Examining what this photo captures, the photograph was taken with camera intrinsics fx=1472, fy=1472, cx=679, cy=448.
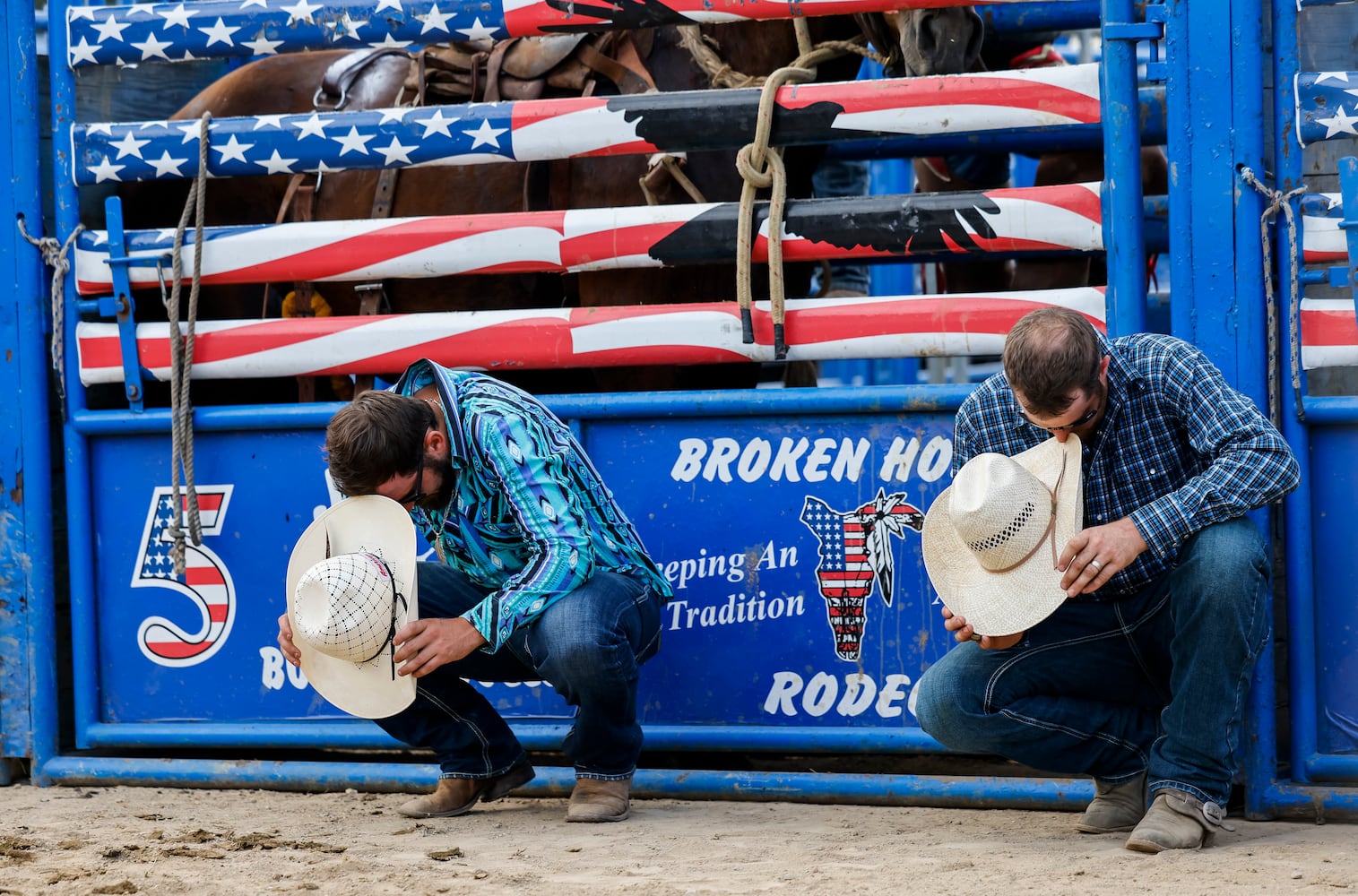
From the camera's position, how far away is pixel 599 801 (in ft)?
11.0

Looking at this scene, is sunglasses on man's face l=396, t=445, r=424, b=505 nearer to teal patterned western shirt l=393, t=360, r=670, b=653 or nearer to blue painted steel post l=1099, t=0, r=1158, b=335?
teal patterned western shirt l=393, t=360, r=670, b=653

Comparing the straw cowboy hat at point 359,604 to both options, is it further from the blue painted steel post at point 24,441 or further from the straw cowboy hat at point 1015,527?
the straw cowboy hat at point 1015,527

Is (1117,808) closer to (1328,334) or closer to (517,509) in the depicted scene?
(1328,334)

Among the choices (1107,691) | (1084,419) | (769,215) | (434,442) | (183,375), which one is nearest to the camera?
(1084,419)

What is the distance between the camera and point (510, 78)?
414 centimetres

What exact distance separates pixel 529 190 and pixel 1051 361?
184 centimetres

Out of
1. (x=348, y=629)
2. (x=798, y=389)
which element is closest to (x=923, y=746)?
(x=798, y=389)

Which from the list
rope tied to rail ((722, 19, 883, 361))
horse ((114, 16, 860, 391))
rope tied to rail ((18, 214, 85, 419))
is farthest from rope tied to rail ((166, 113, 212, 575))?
rope tied to rail ((722, 19, 883, 361))

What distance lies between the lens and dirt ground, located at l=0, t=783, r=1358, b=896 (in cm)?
276

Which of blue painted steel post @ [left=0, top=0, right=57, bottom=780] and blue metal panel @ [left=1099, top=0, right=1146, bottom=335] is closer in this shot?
blue metal panel @ [left=1099, top=0, right=1146, bottom=335]

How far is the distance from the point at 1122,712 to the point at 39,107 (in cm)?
330

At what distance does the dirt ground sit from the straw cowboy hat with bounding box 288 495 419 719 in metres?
0.34

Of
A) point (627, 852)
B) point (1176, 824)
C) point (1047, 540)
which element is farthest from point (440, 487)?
point (1176, 824)

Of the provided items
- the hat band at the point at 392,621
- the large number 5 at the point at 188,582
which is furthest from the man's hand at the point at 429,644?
the large number 5 at the point at 188,582
